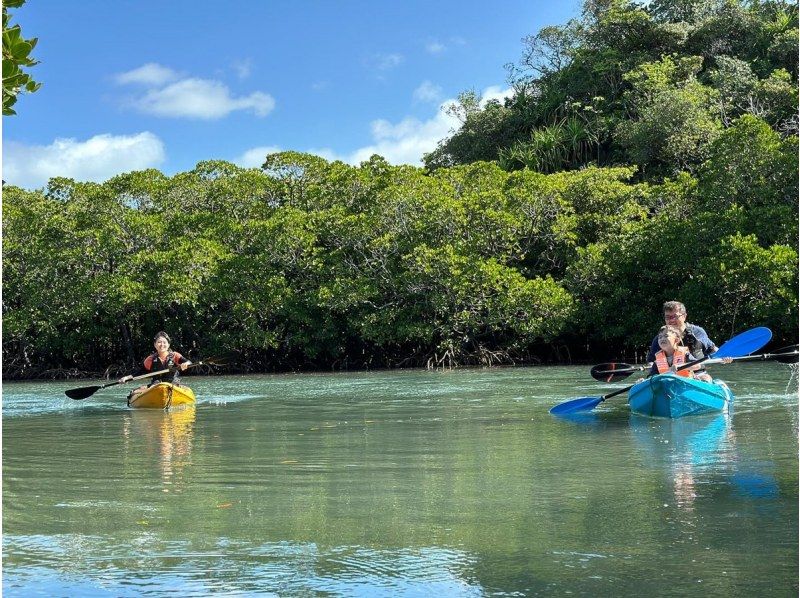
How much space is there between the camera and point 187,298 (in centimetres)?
2433

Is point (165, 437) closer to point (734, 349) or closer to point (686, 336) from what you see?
point (686, 336)

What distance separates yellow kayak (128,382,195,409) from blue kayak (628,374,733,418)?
5.91 m

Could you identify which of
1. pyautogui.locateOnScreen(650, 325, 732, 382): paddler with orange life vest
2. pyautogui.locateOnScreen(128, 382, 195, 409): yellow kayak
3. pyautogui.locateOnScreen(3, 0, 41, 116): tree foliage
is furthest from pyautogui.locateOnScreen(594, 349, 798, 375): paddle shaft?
pyautogui.locateOnScreen(3, 0, 41, 116): tree foliage

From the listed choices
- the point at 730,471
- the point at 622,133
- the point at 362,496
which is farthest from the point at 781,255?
the point at 362,496

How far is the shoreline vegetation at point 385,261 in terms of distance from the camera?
75.2 ft

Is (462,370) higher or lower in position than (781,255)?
lower

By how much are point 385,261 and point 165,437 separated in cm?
1572

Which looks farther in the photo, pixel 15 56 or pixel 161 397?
pixel 161 397

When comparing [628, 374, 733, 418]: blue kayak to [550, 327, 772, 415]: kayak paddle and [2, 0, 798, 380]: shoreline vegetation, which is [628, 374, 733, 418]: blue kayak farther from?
[2, 0, 798, 380]: shoreline vegetation

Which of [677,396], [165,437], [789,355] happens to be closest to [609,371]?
[677,396]

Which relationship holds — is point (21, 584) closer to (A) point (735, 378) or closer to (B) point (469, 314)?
(A) point (735, 378)

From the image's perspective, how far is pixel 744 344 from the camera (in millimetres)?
10266

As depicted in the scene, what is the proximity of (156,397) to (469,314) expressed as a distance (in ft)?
39.3

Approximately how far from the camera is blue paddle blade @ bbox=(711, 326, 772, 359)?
33.3ft
